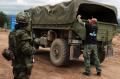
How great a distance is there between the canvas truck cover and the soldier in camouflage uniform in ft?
17.9

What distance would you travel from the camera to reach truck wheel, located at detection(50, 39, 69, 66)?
40.8 feet

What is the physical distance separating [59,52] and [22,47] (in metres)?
6.12

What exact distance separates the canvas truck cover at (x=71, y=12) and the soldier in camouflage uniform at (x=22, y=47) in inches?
214

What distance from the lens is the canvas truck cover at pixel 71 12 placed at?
490 inches

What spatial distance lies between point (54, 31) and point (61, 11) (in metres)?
0.92

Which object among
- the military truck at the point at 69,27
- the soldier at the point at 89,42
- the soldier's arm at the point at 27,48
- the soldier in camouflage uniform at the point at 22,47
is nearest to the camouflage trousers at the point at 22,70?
the soldier in camouflage uniform at the point at 22,47

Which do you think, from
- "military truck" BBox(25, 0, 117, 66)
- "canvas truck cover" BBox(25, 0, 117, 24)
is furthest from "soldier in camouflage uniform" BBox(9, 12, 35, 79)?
"canvas truck cover" BBox(25, 0, 117, 24)

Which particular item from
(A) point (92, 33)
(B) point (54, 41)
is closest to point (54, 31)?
(B) point (54, 41)

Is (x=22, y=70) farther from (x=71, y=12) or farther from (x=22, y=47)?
(x=71, y=12)

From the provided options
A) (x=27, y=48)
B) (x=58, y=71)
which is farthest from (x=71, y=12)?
(x=27, y=48)

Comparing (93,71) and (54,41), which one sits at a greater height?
(54,41)

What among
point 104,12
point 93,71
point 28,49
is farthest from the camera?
point 104,12

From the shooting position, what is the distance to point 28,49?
6688 millimetres

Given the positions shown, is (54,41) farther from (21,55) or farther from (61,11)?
(21,55)
